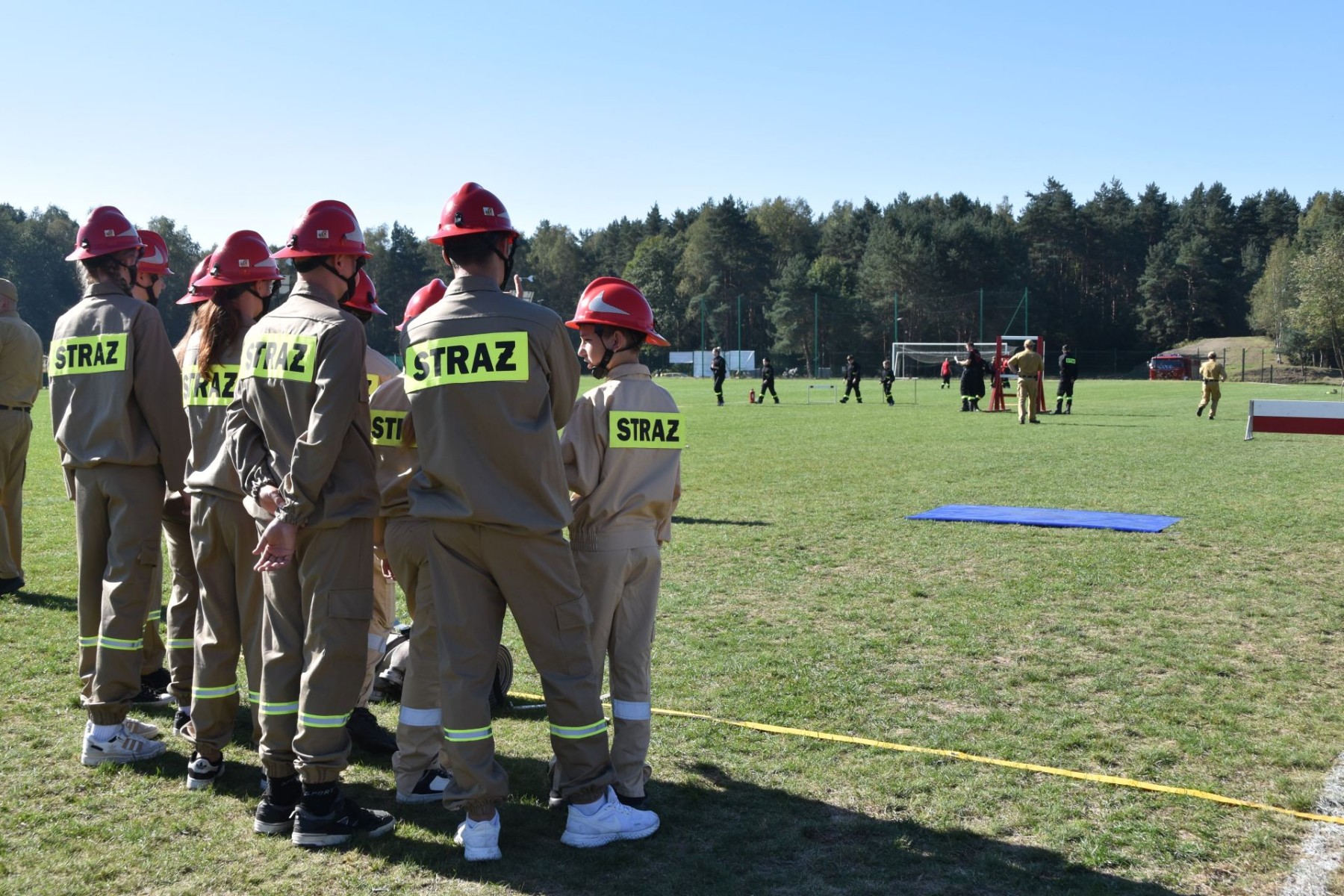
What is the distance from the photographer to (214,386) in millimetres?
4758

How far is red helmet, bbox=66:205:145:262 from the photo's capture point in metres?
5.17

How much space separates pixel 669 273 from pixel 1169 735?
97.2 meters

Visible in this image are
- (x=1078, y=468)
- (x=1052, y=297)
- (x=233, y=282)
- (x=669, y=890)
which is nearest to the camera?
(x=669, y=890)

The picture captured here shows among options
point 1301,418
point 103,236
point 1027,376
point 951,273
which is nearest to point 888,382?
point 1027,376

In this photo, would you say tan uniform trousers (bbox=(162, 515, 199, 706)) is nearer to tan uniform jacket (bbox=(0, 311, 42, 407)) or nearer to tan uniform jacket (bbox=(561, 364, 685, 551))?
tan uniform jacket (bbox=(561, 364, 685, 551))

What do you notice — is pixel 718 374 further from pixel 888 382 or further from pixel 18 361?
pixel 18 361

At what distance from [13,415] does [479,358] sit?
6241mm

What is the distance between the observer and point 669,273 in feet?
330

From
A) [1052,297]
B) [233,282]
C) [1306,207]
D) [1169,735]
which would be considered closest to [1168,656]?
[1169,735]

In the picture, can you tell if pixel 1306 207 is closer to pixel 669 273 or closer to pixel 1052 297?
pixel 1052 297

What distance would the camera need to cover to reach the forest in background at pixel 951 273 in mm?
79875

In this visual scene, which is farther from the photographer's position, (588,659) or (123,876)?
(588,659)

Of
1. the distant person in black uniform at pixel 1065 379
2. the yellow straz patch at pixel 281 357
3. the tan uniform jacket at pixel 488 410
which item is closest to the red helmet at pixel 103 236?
the yellow straz patch at pixel 281 357

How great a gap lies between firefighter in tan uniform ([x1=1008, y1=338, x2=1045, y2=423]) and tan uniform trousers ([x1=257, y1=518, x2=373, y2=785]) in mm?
23374
